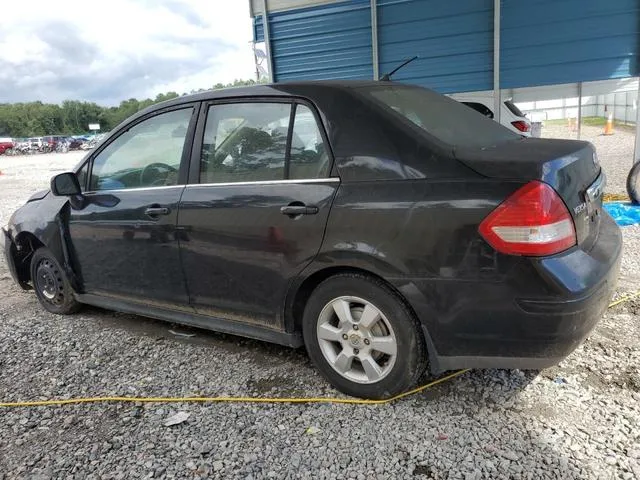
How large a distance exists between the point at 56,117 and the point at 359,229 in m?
117

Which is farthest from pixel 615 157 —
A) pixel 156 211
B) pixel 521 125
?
pixel 156 211

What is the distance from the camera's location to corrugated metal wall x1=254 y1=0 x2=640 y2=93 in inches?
288

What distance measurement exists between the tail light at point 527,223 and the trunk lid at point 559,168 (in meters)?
0.07

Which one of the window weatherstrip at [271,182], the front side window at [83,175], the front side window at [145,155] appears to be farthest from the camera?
the front side window at [83,175]

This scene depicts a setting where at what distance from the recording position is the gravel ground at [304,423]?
2395 millimetres

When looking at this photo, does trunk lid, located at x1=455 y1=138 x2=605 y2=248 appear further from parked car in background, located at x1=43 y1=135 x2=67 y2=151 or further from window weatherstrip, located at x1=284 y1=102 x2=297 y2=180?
parked car in background, located at x1=43 y1=135 x2=67 y2=151

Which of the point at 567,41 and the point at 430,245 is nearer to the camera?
the point at 430,245

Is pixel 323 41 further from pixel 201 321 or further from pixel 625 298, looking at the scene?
pixel 201 321

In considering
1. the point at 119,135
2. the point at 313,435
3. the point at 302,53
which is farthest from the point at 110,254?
the point at 302,53

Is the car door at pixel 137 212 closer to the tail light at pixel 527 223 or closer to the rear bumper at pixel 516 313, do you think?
the rear bumper at pixel 516 313

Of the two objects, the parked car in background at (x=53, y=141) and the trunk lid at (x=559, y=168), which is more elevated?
the trunk lid at (x=559, y=168)

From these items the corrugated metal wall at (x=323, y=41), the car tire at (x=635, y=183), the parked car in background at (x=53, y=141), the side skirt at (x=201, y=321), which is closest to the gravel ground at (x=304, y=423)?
the side skirt at (x=201, y=321)

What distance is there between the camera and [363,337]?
2.80m

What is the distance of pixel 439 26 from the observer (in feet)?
26.8
